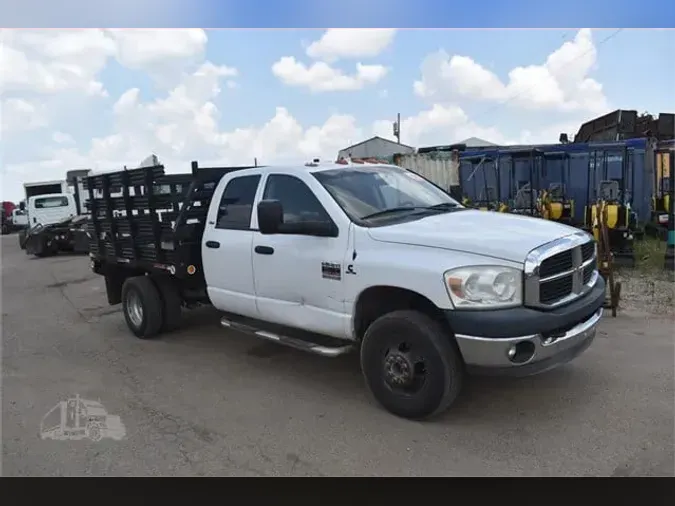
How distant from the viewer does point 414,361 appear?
4.00 metres

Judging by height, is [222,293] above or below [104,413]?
above

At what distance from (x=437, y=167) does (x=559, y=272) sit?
12.2 m

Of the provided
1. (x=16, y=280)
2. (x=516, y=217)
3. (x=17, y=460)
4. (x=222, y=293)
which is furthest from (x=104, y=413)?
(x=16, y=280)

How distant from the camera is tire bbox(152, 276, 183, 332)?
22.1 ft

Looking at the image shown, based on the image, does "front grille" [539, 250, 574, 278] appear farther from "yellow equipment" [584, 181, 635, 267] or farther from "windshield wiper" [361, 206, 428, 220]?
"yellow equipment" [584, 181, 635, 267]

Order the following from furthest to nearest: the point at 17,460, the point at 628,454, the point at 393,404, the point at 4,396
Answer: the point at 4,396, the point at 393,404, the point at 17,460, the point at 628,454

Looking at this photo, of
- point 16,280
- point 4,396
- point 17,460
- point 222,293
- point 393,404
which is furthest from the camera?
point 16,280

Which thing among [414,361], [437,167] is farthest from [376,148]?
[414,361]

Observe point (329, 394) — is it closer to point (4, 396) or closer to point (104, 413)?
point (104, 413)

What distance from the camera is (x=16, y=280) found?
44.1 ft

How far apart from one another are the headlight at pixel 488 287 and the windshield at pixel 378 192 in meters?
1.14

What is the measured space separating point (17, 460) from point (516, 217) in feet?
13.8

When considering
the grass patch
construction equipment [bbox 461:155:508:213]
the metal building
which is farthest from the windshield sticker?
the metal building

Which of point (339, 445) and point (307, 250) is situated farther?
point (307, 250)
